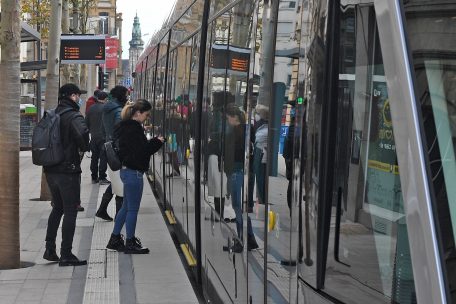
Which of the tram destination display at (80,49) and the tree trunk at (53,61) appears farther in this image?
the tram destination display at (80,49)

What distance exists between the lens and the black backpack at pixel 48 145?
8.39 m

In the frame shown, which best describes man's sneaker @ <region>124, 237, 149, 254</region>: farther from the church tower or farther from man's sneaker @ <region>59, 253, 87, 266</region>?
the church tower

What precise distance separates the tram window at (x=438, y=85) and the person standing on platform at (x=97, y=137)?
13.4 metres

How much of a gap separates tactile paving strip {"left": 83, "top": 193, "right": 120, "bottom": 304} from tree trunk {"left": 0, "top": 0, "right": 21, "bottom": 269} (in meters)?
0.93

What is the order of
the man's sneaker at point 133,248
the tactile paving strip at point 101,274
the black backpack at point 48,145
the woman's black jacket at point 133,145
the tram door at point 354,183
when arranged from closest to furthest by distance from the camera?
the tram door at point 354,183, the tactile paving strip at point 101,274, the black backpack at point 48,145, the woman's black jacket at point 133,145, the man's sneaker at point 133,248

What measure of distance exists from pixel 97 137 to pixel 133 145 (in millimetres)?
8360

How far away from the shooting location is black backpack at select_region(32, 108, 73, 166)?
839 centimetres

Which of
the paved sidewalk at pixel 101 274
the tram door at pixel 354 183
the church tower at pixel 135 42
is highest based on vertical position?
the church tower at pixel 135 42

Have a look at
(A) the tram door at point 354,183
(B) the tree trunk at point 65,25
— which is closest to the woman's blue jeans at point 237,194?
(A) the tram door at point 354,183

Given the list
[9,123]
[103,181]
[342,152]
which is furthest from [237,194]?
[103,181]

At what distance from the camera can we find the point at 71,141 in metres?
8.55

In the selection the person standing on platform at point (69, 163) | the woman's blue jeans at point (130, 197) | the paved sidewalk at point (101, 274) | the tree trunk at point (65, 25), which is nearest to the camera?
the paved sidewalk at point (101, 274)

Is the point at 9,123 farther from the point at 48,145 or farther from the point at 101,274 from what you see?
the point at 101,274

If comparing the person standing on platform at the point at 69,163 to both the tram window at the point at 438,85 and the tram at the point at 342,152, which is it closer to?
the tram at the point at 342,152
